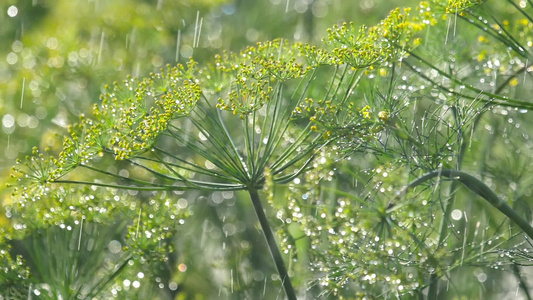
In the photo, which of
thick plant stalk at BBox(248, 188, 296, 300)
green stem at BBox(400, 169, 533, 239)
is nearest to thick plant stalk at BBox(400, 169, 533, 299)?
green stem at BBox(400, 169, 533, 239)

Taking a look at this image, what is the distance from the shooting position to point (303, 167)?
2.74m

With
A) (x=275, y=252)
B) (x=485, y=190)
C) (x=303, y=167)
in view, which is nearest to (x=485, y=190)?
(x=485, y=190)

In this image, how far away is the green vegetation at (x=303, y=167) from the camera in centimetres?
257

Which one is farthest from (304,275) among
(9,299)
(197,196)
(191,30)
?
(191,30)

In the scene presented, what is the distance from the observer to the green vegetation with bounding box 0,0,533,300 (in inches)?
101

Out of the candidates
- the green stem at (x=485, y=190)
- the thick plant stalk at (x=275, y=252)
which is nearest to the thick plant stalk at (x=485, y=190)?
the green stem at (x=485, y=190)

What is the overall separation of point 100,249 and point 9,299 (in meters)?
0.54

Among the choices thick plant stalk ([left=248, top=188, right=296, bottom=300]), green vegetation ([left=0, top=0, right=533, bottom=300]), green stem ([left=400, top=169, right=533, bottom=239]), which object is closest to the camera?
green stem ([left=400, top=169, right=533, bottom=239])

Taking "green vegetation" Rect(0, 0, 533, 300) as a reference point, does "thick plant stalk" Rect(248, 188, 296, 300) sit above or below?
below

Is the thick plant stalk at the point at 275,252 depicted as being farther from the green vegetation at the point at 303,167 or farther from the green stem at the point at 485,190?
the green stem at the point at 485,190

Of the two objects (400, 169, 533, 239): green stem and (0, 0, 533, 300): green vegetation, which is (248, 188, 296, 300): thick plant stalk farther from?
(400, 169, 533, 239): green stem

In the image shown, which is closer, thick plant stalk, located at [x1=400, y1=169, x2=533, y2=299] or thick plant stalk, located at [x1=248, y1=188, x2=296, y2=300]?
thick plant stalk, located at [x1=400, y1=169, x2=533, y2=299]

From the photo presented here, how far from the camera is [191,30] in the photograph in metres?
6.12

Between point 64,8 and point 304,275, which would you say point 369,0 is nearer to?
point 64,8
